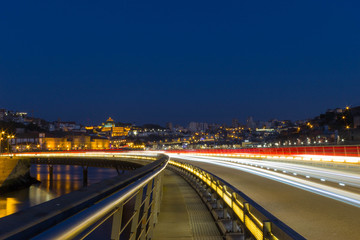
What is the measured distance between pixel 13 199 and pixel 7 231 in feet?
188

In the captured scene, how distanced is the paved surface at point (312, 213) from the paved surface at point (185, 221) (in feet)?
5.71

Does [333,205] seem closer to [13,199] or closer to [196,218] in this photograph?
[196,218]

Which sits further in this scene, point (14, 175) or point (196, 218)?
point (14, 175)

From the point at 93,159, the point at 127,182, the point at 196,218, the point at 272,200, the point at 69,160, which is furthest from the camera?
the point at 69,160

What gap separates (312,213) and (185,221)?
3.42m

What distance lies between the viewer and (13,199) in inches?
2142

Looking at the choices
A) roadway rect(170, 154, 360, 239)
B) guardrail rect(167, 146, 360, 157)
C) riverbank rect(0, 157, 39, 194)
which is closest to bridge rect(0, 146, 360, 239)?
roadway rect(170, 154, 360, 239)

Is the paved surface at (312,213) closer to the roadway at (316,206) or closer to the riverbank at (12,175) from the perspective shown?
the roadway at (316,206)

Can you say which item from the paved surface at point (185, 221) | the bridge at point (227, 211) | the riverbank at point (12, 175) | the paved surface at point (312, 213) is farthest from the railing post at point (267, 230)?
the riverbank at point (12, 175)

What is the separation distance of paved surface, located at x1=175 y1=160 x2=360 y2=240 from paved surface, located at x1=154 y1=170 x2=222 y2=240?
1.74 meters

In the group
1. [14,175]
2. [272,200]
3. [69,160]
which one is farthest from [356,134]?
[272,200]

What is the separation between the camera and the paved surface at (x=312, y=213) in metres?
8.38

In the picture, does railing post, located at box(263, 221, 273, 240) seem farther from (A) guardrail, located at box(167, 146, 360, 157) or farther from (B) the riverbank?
(B) the riverbank

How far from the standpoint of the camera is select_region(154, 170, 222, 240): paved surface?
9828mm
